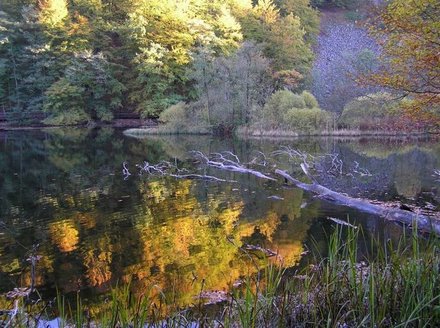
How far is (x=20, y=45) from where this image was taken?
46062 millimetres

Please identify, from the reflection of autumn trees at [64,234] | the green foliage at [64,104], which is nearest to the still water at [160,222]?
the reflection of autumn trees at [64,234]

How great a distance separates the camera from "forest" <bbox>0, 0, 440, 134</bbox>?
117ft

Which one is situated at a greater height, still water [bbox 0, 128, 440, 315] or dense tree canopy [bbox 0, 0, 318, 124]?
dense tree canopy [bbox 0, 0, 318, 124]

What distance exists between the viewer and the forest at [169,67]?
117ft

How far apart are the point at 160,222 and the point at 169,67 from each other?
36181mm

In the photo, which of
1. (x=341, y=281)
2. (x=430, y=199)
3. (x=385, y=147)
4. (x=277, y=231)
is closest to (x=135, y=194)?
(x=277, y=231)

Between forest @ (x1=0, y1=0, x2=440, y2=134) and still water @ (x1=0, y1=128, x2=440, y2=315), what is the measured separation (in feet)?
50.4

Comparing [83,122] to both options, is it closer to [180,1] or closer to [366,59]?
[180,1]

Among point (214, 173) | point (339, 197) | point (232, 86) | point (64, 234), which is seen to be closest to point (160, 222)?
point (64, 234)

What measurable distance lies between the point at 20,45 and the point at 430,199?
145 ft

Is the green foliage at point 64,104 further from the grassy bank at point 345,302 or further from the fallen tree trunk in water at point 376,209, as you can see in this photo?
the grassy bank at point 345,302

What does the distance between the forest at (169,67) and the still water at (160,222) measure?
15.4m

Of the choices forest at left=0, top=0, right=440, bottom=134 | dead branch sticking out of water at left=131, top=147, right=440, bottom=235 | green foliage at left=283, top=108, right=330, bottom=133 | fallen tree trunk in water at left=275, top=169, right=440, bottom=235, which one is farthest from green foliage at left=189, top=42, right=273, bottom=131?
fallen tree trunk in water at left=275, top=169, right=440, bottom=235

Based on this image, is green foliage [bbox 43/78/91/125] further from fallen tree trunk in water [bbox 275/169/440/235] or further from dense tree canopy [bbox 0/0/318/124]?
fallen tree trunk in water [bbox 275/169/440/235]
